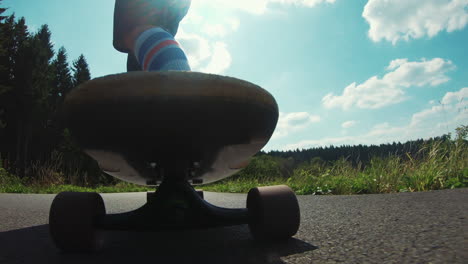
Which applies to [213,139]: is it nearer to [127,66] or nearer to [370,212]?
[127,66]

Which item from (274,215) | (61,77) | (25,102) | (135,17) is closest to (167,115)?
(274,215)

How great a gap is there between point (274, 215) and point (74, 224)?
25.3 inches

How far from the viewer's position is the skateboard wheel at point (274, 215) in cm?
102

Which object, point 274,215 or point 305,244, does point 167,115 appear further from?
point 305,244

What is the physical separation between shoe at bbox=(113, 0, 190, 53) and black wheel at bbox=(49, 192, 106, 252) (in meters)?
0.73

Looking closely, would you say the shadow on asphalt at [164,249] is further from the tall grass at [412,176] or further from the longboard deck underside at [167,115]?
the tall grass at [412,176]

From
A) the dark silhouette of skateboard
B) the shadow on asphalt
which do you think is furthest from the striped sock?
the shadow on asphalt

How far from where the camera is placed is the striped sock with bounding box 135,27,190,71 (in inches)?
48.7

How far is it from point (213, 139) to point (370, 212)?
3.92 feet

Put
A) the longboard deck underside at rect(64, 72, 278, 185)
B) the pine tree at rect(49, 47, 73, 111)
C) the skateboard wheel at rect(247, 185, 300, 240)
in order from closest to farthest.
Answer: the longboard deck underside at rect(64, 72, 278, 185) → the skateboard wheel at rect(247, 185, 300, 240) → the pine tree at rect(49, 47, 73, 111)

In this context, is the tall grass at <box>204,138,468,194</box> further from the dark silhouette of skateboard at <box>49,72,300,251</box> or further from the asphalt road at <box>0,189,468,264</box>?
the dark silhouette of skateboard at <box>49,72,300,251</box>

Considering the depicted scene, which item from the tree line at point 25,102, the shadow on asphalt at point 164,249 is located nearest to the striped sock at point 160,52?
the shadow on asphalt at point 164,249

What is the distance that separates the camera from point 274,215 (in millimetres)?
1018

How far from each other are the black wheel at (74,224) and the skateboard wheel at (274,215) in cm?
54
